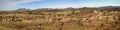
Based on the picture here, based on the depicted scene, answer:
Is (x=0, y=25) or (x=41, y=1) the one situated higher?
(x=41, y=1)

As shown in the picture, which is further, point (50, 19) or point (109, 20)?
point (50, 19)

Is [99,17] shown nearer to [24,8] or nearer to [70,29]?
[70,29]

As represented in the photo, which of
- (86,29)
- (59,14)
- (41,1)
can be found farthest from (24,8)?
(86,29)

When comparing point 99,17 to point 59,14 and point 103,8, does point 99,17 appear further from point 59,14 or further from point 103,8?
point 59,14

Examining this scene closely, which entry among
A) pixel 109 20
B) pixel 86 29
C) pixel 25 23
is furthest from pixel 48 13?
pixel 109 20

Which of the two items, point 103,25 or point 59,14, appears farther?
point 59,14

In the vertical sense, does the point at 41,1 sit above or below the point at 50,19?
above
